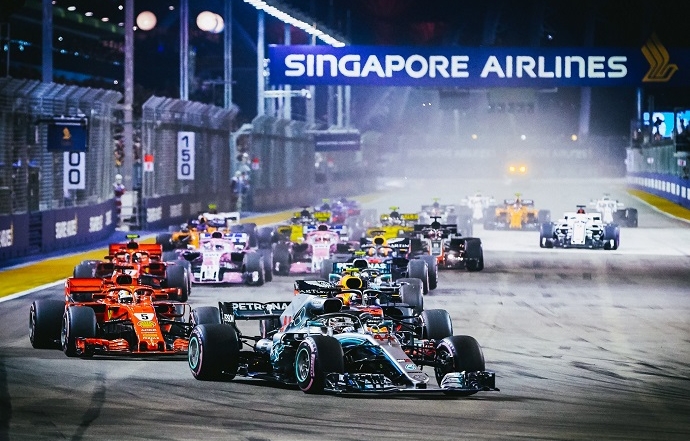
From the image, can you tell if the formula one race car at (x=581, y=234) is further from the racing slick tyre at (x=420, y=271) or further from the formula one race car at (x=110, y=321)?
the formula one race car at (x=110, y=321)

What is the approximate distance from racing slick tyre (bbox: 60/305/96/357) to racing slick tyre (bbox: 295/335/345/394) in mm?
3716

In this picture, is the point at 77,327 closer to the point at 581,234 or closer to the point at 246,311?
the point at 246,311

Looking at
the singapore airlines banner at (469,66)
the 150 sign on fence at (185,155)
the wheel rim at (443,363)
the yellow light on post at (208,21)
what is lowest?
the wheel rim at (443,363)

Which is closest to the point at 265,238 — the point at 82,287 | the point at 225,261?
the point at 225,261

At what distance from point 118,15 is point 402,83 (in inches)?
2477

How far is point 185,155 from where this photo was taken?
5041 centimetres

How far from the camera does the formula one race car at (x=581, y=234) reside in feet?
132

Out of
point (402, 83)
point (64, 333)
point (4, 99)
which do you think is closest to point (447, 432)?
point (64, 333)

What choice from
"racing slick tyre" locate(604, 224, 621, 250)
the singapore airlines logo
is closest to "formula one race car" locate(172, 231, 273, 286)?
"racing slick tyre" locate(604, 224, 621, 250)

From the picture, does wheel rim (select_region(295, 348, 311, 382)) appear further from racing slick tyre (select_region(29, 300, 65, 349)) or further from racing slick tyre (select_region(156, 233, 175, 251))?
racing slick tyre (select_region(156, 233, 175, 251))

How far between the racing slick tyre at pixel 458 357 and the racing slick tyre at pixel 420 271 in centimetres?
1145

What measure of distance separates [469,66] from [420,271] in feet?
73.6

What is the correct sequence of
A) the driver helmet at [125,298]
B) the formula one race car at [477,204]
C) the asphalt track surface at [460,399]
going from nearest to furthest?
the asphalt track surface at [460,399]
the driver helmet at [125,298]
the formula one race car at [477,204]

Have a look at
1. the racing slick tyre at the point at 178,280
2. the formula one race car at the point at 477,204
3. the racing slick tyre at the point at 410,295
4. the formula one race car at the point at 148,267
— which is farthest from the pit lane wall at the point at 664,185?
the racing slick tyre at the point at 410,295
